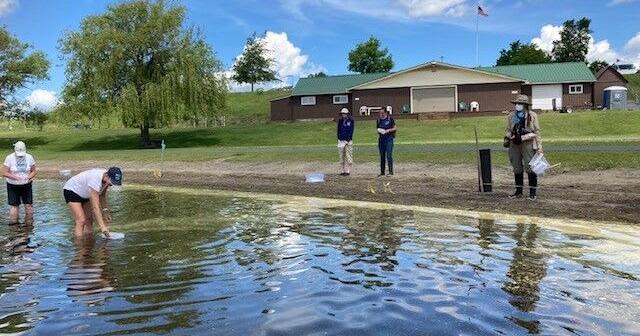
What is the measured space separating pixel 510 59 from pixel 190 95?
77.4 meters

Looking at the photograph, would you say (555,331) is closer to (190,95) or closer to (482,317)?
(482,317)

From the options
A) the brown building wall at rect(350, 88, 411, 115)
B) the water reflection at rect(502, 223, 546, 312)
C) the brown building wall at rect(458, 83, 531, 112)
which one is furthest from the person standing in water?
the brown building wall at rect(458, 83, 531, 112)

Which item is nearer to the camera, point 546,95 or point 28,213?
point 28,213

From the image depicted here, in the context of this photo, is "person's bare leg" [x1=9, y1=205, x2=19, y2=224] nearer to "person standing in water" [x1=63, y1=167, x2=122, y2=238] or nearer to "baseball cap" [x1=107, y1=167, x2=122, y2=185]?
"person standing in water" [x1=63, y1=167, x2=122, y2=238]

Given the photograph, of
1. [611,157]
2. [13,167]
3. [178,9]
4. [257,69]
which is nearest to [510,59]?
[257,69]

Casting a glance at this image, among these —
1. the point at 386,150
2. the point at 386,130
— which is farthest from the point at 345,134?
the point at 386,130

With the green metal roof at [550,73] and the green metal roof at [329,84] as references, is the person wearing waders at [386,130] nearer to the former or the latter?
the green metal roof at [329,84]

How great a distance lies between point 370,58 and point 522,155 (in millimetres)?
81563

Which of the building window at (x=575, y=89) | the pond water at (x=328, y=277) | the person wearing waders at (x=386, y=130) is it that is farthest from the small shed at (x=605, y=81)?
the pond water at (x=328, y=277)

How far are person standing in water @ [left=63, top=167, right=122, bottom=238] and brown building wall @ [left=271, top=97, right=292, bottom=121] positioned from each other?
52.3m

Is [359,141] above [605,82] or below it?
below

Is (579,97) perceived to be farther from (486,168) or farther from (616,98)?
(486,168)

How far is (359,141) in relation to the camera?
39.4 meters

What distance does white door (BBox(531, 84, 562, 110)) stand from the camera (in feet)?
186
